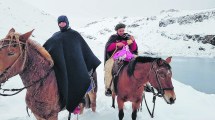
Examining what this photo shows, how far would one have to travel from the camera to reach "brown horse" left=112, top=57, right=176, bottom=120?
231 inches

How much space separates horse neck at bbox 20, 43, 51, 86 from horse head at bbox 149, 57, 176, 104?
2465 mm

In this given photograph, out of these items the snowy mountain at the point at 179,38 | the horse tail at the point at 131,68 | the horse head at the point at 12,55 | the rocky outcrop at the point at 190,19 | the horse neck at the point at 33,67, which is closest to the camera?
the horse head at the point at 12,55

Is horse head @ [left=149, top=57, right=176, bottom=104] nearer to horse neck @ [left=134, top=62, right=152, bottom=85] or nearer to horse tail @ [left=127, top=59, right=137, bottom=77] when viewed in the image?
horse neck @ [left=134, top=62, right=152, bottom=85]

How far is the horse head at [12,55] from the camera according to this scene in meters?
3.94

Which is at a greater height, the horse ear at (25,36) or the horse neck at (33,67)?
the horse ear at (25,36)

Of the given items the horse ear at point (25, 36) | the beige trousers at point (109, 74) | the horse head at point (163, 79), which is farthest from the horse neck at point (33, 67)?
the beige trousers at point (109, 74)

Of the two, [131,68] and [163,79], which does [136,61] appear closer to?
Result: [131,68]

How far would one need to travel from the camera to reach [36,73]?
4.56 m

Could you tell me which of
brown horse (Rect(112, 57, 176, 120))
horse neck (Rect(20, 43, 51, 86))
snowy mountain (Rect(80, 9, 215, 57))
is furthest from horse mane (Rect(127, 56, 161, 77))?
snowy mountain (Rect(80, 9, 215, 57))

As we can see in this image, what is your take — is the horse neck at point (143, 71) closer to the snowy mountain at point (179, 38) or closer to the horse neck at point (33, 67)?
the horse neck at point (33, 67)

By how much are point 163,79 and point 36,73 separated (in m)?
2.69

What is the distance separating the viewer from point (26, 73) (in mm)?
4488

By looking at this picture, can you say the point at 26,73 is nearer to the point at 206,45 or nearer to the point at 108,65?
the point at 108,65

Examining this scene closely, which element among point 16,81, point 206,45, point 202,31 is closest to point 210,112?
point 16,81
